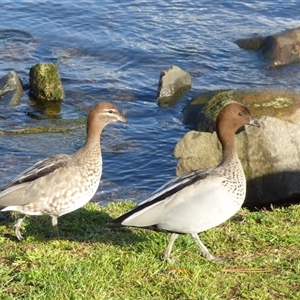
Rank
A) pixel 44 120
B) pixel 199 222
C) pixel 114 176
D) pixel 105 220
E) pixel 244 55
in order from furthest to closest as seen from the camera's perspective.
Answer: pixel 244 55 < pixel 44 120 < pixel 114 176 < pixel 105 220 < pixel 199 222

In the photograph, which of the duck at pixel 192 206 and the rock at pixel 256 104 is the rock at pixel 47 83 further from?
the duck at pixel 192 206

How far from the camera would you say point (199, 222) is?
235 inches

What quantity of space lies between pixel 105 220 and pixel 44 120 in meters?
6.66

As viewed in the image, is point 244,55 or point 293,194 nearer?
point 293,194

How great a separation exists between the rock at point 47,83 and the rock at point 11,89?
38cm

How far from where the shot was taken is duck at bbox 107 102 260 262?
19.5 feet

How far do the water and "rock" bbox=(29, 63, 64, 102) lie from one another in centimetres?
29

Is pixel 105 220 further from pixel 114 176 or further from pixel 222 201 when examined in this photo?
pixel 114 176

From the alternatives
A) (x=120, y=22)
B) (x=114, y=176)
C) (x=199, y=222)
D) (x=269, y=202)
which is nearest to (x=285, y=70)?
(x=120, y=22)

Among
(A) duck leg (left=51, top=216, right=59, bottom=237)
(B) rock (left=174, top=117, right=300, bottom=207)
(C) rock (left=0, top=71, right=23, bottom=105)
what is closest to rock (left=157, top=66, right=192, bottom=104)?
(C) rock (left=0, top=71, right=23, bottom=105)

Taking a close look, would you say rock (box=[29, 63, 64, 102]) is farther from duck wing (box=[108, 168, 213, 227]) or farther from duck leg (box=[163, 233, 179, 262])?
duck leg (box=[163, 233, 179, 262])

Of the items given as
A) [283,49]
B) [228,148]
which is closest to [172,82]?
[283,49]

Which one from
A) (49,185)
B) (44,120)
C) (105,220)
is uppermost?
(49,185)


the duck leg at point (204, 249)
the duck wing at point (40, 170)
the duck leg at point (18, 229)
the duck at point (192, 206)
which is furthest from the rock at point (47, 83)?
the duck leg at point (204, 249)
